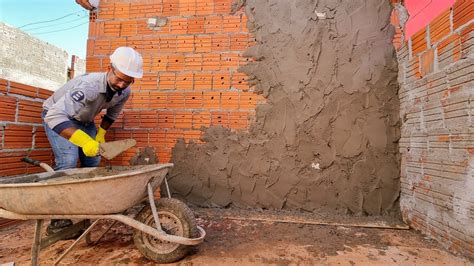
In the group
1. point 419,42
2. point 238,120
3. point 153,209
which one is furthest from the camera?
point 238,120

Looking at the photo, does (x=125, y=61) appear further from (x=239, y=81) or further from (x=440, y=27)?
(x=440, y=27)

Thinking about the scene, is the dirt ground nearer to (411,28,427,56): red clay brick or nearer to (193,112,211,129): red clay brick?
(193,112,211,129): red clay brick

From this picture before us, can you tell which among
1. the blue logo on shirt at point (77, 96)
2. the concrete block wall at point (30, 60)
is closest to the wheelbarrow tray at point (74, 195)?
the blue logo on shirt at point (77, 96)

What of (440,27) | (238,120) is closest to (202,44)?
(238,120)

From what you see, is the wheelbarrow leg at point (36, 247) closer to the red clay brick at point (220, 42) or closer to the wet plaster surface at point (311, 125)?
the wet plaster surface at point (311, 125)

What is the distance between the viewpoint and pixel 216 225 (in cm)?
247

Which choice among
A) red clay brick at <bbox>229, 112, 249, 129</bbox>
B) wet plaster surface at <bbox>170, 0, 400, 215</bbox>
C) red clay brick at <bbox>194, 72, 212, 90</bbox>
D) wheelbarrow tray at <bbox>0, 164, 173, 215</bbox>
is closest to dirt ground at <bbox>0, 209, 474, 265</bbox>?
wet plaster surface at <bbox>170, 0, 400, 215</bbox>

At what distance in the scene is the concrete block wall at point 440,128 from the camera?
1773mm

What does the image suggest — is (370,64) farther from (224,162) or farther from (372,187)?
(224,162)

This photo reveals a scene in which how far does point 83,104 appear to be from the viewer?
6.93ft

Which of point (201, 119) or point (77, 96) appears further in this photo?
point (201, 119)

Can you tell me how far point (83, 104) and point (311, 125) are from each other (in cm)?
208

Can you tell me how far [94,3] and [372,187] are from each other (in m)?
3.62

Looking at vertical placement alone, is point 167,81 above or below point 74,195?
above
